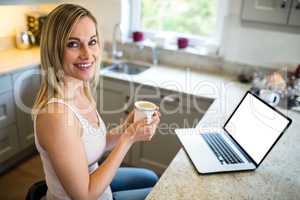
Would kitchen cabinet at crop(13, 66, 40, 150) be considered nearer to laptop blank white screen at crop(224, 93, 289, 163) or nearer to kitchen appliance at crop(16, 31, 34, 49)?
kitchen appliance at crop(16, 31, 34, 49)

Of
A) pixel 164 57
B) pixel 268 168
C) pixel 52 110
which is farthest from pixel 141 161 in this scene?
pixel 52 110

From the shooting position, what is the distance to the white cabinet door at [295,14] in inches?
80.2

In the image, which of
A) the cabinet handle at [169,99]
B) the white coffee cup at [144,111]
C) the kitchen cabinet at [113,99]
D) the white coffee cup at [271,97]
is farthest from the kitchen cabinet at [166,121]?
the white coffee cup at [144,111]

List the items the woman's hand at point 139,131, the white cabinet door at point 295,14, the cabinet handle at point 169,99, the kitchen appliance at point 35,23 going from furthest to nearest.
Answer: the kitchen appliance at point 35,23, the cabinet handle at point 169,99, the white cabinet door at point 295,14, the woman's hand at point 139,131

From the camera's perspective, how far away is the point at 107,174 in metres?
1.09

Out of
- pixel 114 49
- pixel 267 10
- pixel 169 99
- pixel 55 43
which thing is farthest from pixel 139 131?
pixel 114 49

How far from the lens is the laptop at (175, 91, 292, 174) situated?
1.17 metres

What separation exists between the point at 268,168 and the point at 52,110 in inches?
35.0

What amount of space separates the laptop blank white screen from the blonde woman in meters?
0.41

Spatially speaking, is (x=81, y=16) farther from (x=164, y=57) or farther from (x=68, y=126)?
(x=164, y=57)

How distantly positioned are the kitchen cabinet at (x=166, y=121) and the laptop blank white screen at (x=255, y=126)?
0.64 m

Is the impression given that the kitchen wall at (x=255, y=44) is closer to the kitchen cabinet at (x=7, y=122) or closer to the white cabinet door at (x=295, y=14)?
the white cabinet door at (x=295, y=14)

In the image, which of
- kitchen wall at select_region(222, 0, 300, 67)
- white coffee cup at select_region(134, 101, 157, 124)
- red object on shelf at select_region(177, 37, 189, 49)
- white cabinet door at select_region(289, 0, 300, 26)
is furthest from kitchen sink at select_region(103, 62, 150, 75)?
white coffee cup at select_region(134, 101, 157, 124)

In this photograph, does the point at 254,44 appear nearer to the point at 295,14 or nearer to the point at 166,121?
the point at 295,14
